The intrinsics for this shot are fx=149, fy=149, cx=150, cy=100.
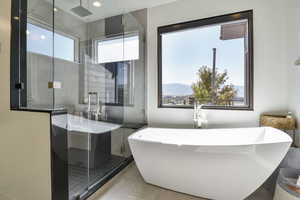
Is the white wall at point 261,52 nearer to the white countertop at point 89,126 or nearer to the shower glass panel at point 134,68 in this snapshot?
the shower glass panel at point 134,68

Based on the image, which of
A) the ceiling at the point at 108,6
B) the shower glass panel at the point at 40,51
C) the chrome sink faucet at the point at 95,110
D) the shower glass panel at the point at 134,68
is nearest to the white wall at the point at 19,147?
the shower glass panel at the point at 40,51

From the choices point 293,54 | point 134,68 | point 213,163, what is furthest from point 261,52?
point 134,68

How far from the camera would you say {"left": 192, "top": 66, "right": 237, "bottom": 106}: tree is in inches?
96.2

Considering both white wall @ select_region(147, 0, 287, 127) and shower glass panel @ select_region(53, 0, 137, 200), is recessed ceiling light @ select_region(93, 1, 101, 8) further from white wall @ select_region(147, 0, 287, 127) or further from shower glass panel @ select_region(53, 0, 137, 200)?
white wall @ select_region(147, 0, 287, 127)

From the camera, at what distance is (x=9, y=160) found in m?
1.50

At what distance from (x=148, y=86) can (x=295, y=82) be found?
2.11 meters

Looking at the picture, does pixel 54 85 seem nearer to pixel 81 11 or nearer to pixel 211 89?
pixel 81 11

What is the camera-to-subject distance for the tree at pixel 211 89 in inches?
96.2

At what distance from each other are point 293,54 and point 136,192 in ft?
8.48

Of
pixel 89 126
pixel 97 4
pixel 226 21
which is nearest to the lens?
pixel 89 126

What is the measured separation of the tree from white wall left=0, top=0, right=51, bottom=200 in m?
2.20

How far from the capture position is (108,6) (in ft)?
8.82

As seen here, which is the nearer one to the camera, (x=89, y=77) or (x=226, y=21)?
(x=226, y=21)

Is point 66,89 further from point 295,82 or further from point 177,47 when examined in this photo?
point 295,82
